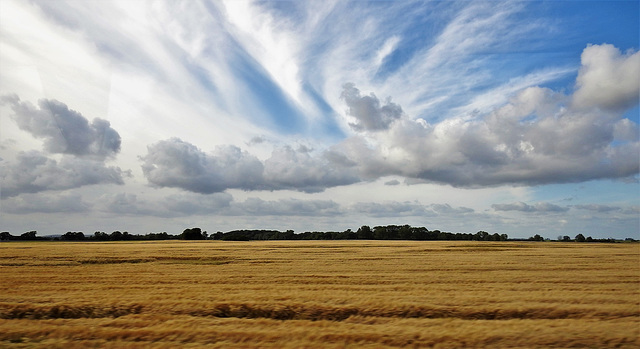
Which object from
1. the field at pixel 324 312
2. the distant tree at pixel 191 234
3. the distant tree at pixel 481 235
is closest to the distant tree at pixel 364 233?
the distant tree at pixel 481 235

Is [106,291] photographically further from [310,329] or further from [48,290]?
[310,329]

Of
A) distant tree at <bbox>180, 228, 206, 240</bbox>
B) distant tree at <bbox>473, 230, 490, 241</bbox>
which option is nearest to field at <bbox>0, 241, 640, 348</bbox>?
distant tree at <bbox>180, 228, 206, 240</bbox>

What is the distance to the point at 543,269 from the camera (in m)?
36.4

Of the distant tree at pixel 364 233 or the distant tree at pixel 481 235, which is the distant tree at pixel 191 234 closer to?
the distant tree at pixel 364 233

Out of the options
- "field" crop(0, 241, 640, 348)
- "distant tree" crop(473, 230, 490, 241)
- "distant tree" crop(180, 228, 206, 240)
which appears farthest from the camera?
"distant tree" crop(473, 230, 490, 241)

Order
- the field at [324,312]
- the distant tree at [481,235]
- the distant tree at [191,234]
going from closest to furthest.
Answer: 1. the field at [324,312]
2. the distant tree at [191,234]
3. the distant tree at [481,235]

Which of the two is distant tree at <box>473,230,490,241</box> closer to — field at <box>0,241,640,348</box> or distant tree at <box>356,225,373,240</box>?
distant tree at <box>356,225,373,240</box>

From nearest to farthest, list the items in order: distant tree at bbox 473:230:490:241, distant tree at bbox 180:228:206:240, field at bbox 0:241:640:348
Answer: field at bbox 0:241:640:348 < distant tree at bbox 180:228:206:240 < distant tree at bbox 473:230:490:241

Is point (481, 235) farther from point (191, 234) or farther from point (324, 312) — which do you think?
point (324, 312)

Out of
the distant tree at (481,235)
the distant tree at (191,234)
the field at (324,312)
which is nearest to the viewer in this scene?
the field at (324,312)

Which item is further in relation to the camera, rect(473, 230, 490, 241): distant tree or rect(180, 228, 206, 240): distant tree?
rect(473, 230, 490, 241): distant tree

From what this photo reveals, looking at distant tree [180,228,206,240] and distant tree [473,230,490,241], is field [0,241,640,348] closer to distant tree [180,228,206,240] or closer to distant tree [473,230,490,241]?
distant tree [180,228,206,240]

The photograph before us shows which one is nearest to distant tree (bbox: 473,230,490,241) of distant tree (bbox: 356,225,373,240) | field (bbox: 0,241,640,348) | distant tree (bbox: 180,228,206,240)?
distant tree (bbox: 356,225,373,240)

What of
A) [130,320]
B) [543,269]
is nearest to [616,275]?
[543,269]
